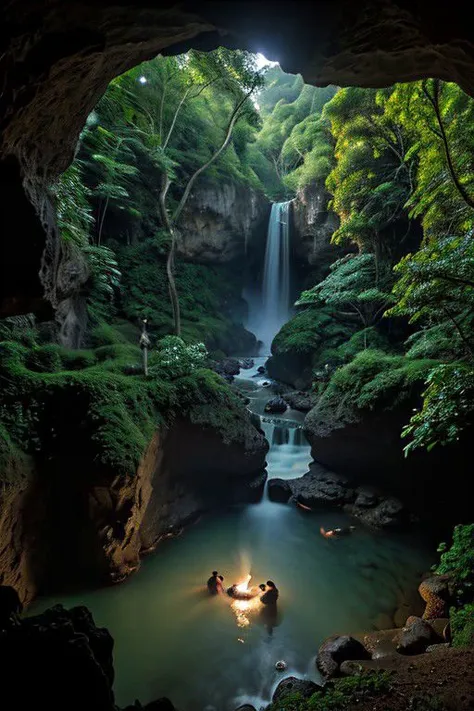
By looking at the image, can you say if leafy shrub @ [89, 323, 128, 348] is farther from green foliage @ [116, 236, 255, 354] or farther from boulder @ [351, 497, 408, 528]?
boulder @ [351, 497, 408, 528]

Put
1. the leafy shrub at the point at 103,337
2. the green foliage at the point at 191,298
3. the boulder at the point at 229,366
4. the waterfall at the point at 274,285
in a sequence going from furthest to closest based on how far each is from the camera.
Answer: the waterfall at the point at 274,285 < the boulder at the point at 229,366 < the green foliage at the point at 191,298 < the leafy shrub at the point at 103,337

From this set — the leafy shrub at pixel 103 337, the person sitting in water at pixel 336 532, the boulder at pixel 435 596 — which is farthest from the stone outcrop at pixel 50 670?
the leafy shrub at pixel 103 337

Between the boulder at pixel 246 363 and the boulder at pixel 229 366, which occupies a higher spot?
the boulder at pixel 246 363

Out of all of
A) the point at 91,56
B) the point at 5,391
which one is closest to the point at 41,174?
the point at 91,56

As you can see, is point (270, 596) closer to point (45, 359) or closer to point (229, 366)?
point (45, 359)

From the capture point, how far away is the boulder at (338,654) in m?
4.85

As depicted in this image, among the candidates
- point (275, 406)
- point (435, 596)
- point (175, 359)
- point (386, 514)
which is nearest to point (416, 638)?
point (435, 596)

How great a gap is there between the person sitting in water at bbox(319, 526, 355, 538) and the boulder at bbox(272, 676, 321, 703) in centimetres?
375

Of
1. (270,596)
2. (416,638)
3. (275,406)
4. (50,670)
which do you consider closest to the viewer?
(50,670)

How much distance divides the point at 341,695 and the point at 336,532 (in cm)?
493

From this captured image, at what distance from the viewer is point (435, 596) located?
5.89 meters

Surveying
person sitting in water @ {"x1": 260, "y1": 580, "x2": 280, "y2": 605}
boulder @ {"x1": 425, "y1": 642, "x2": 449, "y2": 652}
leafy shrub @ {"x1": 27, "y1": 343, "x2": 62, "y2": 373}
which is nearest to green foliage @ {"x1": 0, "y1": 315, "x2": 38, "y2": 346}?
leafy shrub @ {"x1": 27, "y1": 343, "x2": 62, "y2": 373}

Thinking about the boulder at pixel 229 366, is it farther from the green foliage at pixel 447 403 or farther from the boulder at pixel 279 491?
the green foliage at pixel 447 403

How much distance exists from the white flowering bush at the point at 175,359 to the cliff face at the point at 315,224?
12.2 metres
